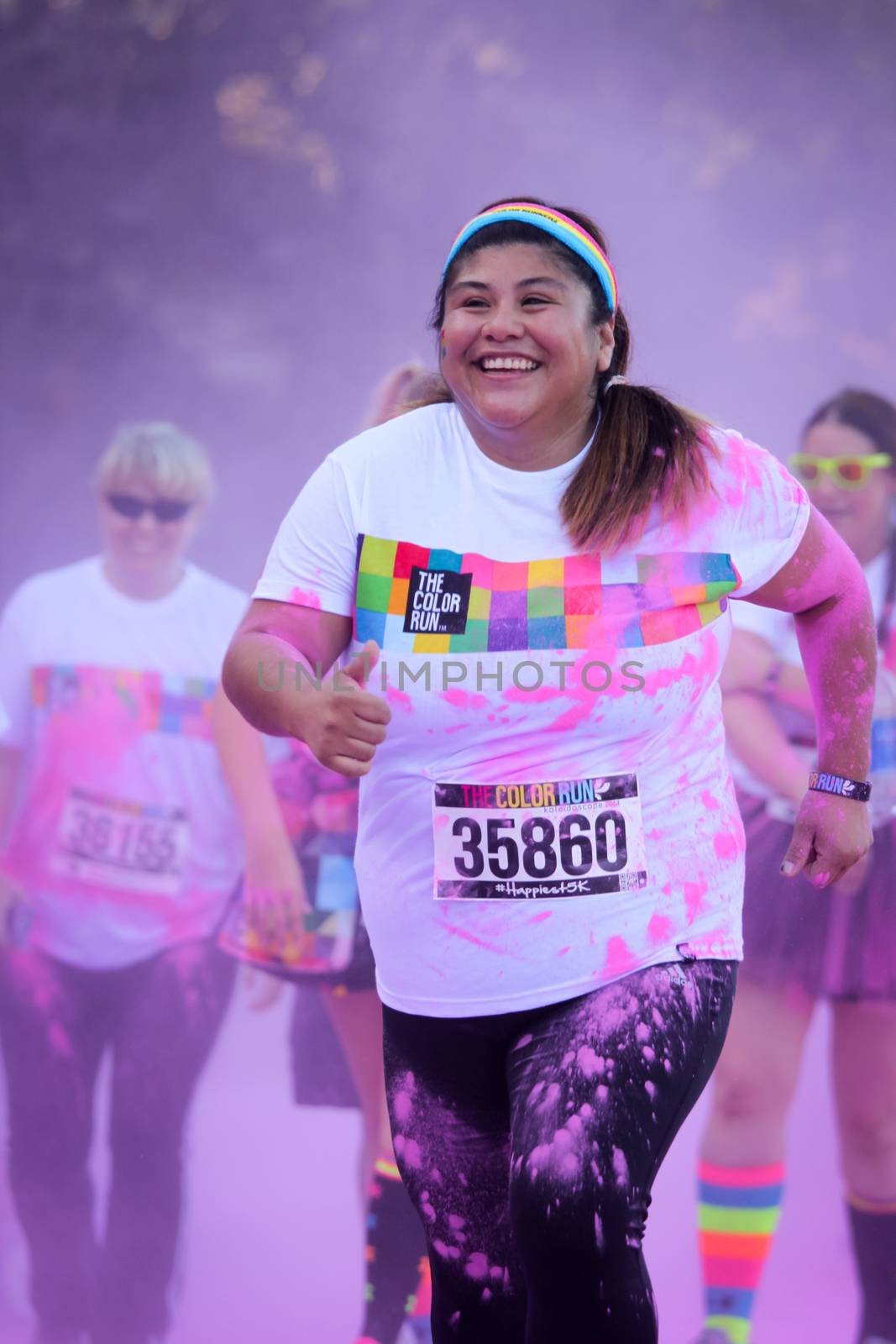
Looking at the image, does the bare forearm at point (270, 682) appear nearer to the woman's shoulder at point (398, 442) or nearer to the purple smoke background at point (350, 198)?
the woman's shoulder at point (398, 442)

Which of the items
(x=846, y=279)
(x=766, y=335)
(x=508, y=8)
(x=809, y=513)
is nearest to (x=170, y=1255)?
(x=809, y=513)

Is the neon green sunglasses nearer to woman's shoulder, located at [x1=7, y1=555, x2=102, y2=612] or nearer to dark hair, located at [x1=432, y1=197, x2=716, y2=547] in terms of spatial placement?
dark hair, located at [x1=432, y1=197, x2=716, y2=547]

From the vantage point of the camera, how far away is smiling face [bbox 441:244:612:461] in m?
1.73

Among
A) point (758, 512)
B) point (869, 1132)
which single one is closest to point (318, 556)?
point (758, 512)

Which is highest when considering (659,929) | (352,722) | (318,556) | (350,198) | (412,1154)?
(350,198)

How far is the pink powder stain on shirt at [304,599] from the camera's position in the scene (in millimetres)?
1682

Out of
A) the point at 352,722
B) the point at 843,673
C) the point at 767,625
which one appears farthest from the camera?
the point at 767,625

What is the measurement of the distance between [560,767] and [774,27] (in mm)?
2455

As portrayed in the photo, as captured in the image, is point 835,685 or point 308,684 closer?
point 308,684

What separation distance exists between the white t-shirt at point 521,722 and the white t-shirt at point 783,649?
1.23 meters

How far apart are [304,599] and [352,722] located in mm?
309

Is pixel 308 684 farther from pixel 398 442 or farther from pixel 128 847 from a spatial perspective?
pixel 128 847

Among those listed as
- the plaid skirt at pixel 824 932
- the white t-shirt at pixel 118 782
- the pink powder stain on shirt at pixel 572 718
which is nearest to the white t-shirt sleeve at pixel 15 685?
the white t-shirt at pixel 118 782

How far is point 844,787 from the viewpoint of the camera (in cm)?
195
